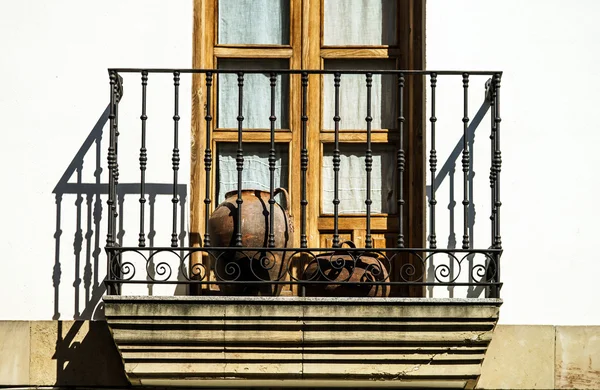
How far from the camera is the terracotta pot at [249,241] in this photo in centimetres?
750

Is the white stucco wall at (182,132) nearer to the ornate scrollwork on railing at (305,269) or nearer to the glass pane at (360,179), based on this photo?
the ornate scrollwork on railing at (305,269)

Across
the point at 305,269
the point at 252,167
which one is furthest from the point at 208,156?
the point at 305,269

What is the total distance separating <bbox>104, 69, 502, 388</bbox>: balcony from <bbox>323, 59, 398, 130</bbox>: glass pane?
67 mm

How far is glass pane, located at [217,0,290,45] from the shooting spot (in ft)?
27.3

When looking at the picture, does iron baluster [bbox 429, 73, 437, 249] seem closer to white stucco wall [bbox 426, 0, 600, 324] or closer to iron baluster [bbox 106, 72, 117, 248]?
white stucco wall [bbox 426, 0, 600, 324]

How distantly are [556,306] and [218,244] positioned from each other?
80.2 inches

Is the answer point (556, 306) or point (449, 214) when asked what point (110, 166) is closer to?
point (449, 214)

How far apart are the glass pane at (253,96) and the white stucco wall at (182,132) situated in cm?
37

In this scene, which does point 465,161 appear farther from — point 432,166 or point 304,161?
point 304,161

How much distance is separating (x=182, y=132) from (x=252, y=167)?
0.53 m

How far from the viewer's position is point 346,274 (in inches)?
297

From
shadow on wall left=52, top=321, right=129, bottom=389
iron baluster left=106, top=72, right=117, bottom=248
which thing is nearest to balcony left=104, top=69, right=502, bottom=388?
iron baluster left=106, top=72, right=117, bottom=248

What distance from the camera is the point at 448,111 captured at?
7953 mm

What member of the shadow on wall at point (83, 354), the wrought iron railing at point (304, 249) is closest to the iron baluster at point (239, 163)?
the wrought iron railing at point (304, 249)
